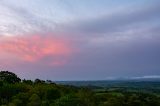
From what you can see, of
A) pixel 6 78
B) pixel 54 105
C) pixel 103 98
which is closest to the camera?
pixel 54 105

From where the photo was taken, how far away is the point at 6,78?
632 ft

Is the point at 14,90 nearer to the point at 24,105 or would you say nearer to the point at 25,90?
the point at 25,90

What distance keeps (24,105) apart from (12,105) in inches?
221

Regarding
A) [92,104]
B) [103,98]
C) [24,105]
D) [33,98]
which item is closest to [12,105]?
[24,105]

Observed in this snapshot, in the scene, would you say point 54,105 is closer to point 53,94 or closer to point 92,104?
point 92,104

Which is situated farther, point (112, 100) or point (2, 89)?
point (2, 89)

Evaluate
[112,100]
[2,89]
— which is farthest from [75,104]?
[2,89]

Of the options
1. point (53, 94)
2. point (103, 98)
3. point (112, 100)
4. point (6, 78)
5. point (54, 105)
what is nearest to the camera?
point (54, 105)

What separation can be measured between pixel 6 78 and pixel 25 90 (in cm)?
4206

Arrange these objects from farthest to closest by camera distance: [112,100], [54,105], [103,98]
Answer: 1. [103,98]
2. [112,100]
3. [54,105]

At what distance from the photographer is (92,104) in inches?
4628

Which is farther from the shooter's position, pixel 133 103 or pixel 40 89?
pixel 40 89

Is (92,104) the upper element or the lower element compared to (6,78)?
lower

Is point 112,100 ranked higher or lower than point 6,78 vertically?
lower
